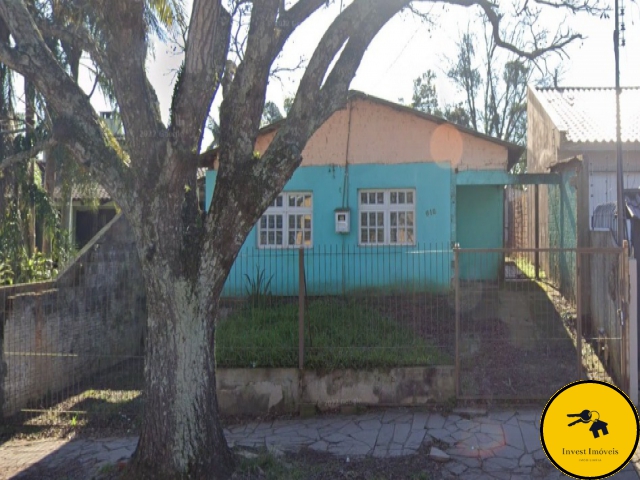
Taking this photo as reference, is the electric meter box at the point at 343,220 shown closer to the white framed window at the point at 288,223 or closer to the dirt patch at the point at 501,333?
the white framed window at the point at 288,223

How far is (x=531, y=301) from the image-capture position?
10383mm

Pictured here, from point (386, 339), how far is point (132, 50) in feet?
16.2

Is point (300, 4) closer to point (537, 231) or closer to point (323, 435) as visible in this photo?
point (323, 435)

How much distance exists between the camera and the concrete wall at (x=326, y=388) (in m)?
7.50

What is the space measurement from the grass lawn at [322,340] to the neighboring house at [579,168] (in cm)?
371

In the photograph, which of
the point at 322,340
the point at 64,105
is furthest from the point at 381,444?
the point at 64,105

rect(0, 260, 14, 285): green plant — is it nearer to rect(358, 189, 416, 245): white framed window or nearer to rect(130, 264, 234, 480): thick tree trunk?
rect(130, 264, 234, 480): thick tree trunk

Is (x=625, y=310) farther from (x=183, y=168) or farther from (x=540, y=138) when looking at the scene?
(x=540, y=138)

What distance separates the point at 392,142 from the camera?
1197 centimetres

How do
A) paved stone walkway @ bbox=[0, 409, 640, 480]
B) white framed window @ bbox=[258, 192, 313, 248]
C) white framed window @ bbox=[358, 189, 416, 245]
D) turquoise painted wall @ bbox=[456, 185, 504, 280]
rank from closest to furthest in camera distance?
1. paved stone walkway @ bbox=[0, 409, 640, 480]
2. white framed window @ bbox=[358, 189, 416, 245]
3. white framed window @ bbox=[258, 192, 313, 248]
4. turquoise painted wall @ bbox=[456, 185, 504, 280]

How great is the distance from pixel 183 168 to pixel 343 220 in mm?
6649

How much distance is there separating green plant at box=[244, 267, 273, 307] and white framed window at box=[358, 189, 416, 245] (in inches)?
82.0

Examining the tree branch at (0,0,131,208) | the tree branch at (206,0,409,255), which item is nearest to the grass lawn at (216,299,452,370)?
the tree branch at (206,0,409,255)

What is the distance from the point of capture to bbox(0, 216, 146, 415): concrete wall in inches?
310
